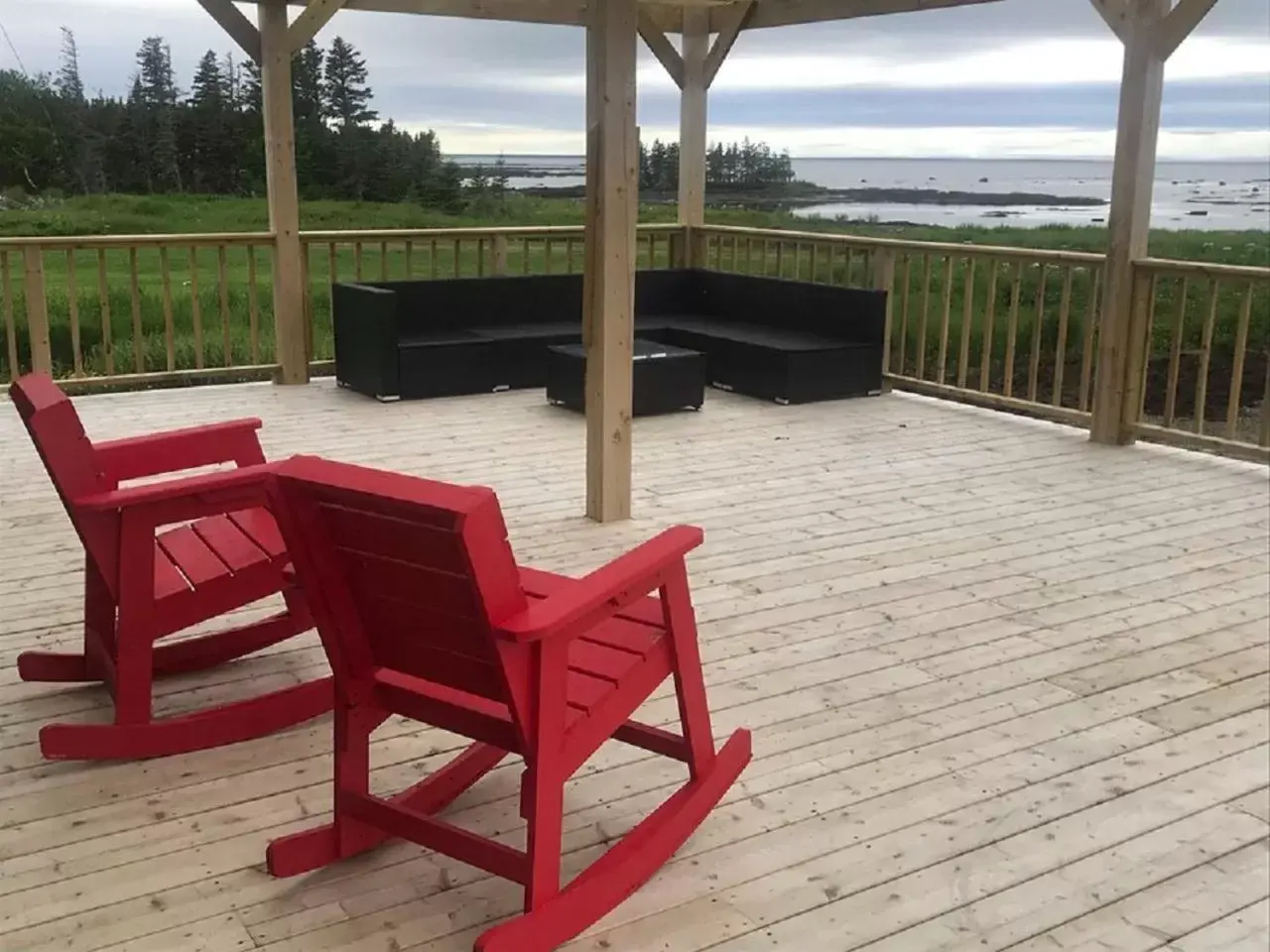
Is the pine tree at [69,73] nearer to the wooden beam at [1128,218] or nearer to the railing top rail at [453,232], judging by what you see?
the railing top rail at [453,232]

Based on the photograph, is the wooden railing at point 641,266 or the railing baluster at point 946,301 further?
the railing baluster at point 946,301

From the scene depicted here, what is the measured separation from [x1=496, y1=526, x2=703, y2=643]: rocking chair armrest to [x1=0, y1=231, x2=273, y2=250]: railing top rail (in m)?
5.36

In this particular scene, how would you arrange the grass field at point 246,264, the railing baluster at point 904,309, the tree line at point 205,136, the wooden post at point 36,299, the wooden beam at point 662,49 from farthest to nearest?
the tree line at point 205,136 < the grass field at point 246,264 < the wooden beam at point 662,49 < the railing baluster at point 904,309 < the wooden post at point 36,299

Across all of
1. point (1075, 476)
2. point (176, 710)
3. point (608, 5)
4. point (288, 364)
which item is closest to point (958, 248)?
point (1075, 476)

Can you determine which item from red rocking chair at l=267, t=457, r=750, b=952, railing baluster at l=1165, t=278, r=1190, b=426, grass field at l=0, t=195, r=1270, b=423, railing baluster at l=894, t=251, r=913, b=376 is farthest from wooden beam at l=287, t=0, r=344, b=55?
red rocking chair at l=267, t=457, r=750, b=952

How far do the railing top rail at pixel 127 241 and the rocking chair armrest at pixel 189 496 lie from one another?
14.9 feet

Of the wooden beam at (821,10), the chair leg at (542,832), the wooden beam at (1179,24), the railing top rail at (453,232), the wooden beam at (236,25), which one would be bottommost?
the chair leg at (542,832)

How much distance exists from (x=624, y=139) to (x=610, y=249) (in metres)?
0.39

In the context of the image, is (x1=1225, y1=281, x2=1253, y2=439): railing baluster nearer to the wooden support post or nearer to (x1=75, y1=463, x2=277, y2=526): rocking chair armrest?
the wooden support post

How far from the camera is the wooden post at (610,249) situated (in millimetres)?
4242

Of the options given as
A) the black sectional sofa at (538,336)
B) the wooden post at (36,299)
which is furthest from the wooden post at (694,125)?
the wooden post at (36,299)

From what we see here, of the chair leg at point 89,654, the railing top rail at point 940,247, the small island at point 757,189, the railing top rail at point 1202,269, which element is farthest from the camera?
the small island at point 757,189

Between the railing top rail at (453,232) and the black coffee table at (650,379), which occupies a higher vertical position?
the railing top rail at (453,232)

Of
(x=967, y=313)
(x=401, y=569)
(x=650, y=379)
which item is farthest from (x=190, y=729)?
(x=967, y=313)
